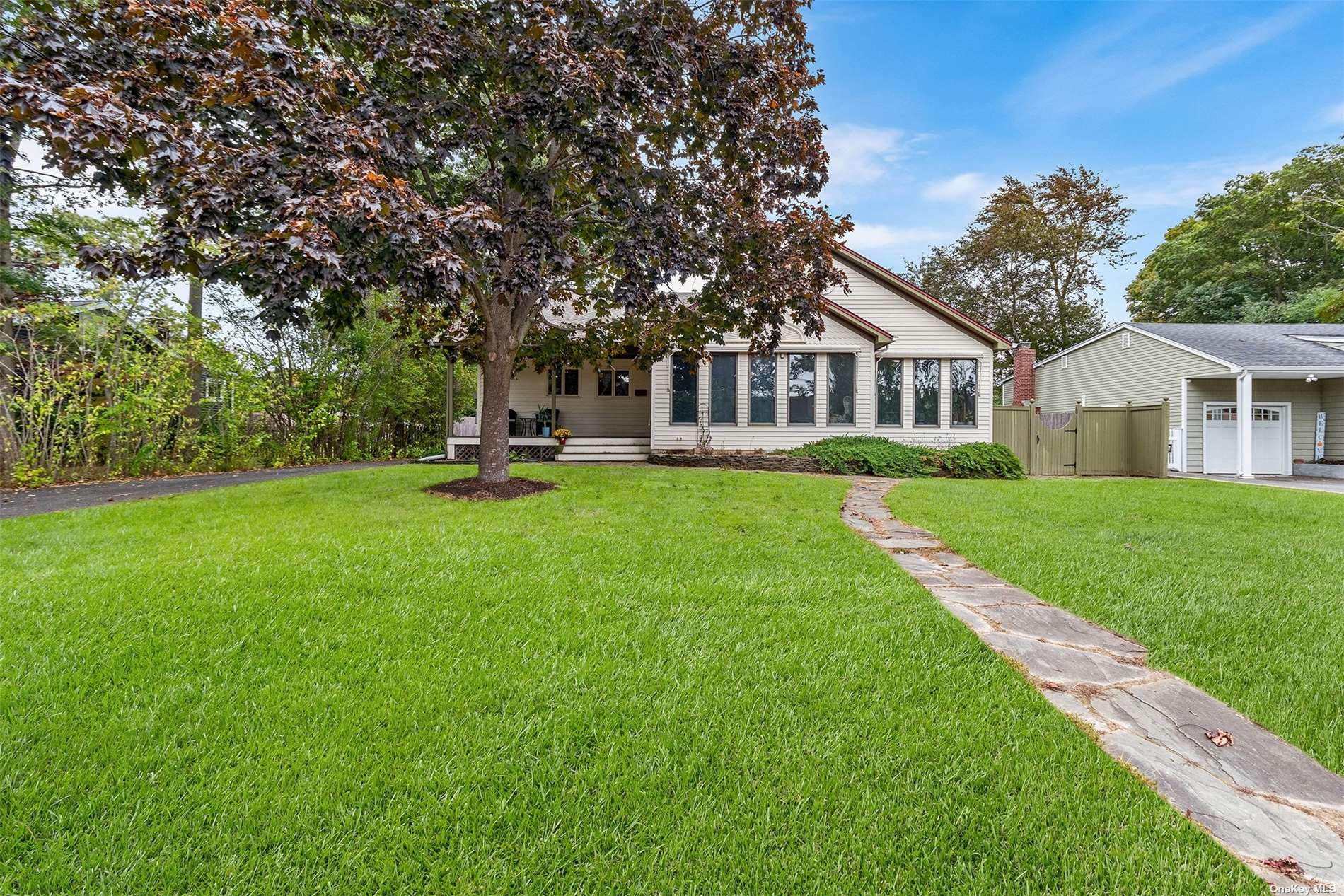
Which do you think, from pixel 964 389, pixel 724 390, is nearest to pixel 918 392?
pixel 964 389

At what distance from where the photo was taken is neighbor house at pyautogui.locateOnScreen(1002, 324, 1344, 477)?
46.3 feet

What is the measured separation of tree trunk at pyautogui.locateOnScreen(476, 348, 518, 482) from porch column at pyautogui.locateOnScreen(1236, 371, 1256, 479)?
17479mm

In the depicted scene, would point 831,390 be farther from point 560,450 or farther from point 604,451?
point 560,450

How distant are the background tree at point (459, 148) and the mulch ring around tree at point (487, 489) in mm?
227

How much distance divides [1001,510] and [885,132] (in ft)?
38.8

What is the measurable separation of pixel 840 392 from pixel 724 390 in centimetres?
289

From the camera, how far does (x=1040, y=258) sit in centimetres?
2580

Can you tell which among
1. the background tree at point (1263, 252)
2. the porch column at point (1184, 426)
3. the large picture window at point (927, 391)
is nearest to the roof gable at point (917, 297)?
the large picture window at point (927, 391)

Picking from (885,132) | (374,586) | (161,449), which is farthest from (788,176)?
(161,449)

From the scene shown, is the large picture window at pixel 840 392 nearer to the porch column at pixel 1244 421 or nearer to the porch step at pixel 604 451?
the porch step at pixel 604 451

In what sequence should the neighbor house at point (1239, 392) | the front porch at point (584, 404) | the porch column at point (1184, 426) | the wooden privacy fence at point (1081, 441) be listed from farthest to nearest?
the porch column at point (1184, 426) < the front porch at point (584, 404) < the neighbor house at point (1239, 392) < the wooden privacy fence at point (1081, 441)

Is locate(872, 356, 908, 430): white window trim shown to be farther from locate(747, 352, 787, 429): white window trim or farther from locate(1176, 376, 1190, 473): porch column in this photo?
locate(1176, 376, 1190, 473): porch column

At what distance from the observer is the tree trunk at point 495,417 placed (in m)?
7.38

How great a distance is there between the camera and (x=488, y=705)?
83.1 inches
